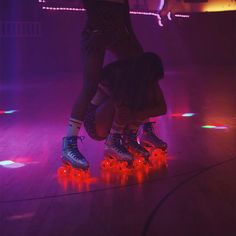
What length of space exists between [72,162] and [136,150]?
0.32m

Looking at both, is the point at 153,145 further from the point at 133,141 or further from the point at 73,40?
the point at 73,40

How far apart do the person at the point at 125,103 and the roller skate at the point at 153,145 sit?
0.25 ft

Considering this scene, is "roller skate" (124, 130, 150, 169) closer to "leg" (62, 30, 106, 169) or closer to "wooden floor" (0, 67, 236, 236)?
"wooden floor" (0, 67, 236, 236)

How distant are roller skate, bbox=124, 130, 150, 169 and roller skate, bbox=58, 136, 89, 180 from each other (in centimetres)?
24

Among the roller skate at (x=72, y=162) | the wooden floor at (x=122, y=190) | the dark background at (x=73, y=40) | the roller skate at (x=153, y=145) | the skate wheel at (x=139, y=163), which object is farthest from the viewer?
the dark background at (x=73, y=40)

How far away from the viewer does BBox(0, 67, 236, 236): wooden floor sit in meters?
1.26

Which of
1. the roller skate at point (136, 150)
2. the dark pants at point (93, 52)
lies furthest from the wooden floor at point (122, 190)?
the dark pants at point (93, 52)

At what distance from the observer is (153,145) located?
6.95ft

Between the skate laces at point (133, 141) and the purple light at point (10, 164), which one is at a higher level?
the skate laces at point (133, 141)

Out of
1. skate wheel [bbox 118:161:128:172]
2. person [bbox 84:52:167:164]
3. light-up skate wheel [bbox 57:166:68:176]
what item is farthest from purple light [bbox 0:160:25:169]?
skate wheel [bbox 118:161:128:172]

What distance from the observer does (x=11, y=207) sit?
1452 millimetres

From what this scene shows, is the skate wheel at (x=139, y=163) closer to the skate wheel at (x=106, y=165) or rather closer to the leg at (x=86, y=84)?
the skate wheel at (x=106, y=165)

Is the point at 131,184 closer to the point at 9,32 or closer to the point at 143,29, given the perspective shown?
the point at 9,32

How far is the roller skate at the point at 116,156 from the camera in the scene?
1.93 meters
